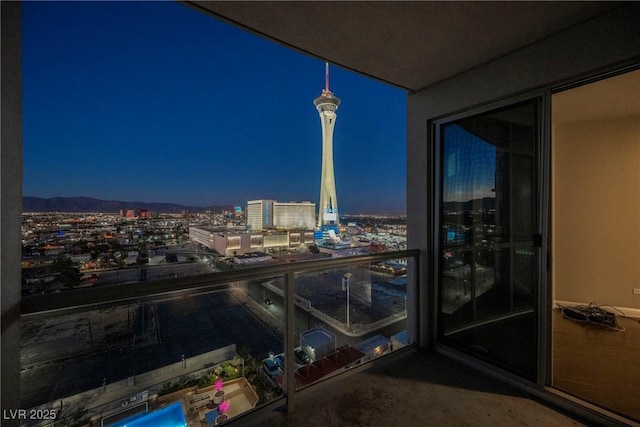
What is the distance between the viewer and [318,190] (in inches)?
929

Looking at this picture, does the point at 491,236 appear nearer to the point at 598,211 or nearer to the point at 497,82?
the point at 497,82

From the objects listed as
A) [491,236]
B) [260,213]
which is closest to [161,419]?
[491,236]

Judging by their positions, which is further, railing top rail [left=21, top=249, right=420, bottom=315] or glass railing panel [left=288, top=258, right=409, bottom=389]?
glass railing panel [left=288, top=258, right=409, bottom=389]

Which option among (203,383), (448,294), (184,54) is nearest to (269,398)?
(203,383)

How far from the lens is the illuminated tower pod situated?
2216 centimetres

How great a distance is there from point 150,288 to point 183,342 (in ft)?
2.24

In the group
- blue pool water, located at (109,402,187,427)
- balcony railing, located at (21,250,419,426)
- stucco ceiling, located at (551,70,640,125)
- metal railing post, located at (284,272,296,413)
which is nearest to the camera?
balcony railing, located at (21,250,419,426)

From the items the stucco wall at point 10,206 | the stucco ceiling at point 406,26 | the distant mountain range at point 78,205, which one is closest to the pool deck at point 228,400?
the stucco wall at point 10,206

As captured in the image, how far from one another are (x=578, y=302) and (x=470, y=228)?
2711 mm

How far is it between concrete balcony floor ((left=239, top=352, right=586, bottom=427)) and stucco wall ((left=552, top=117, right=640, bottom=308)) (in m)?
2.29

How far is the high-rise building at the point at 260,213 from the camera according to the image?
17.3 ft

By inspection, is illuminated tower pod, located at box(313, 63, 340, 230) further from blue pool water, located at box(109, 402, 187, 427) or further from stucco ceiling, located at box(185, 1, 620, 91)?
blue pool water, located at box(109, 402, 187, 427)

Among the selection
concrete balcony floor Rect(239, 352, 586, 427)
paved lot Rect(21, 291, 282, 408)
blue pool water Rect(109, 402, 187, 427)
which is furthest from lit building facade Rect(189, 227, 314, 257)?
concrete balcony floor Rect(239, 352, 586, 427)

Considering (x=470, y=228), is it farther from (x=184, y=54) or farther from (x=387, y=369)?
(x=184, y=54)
